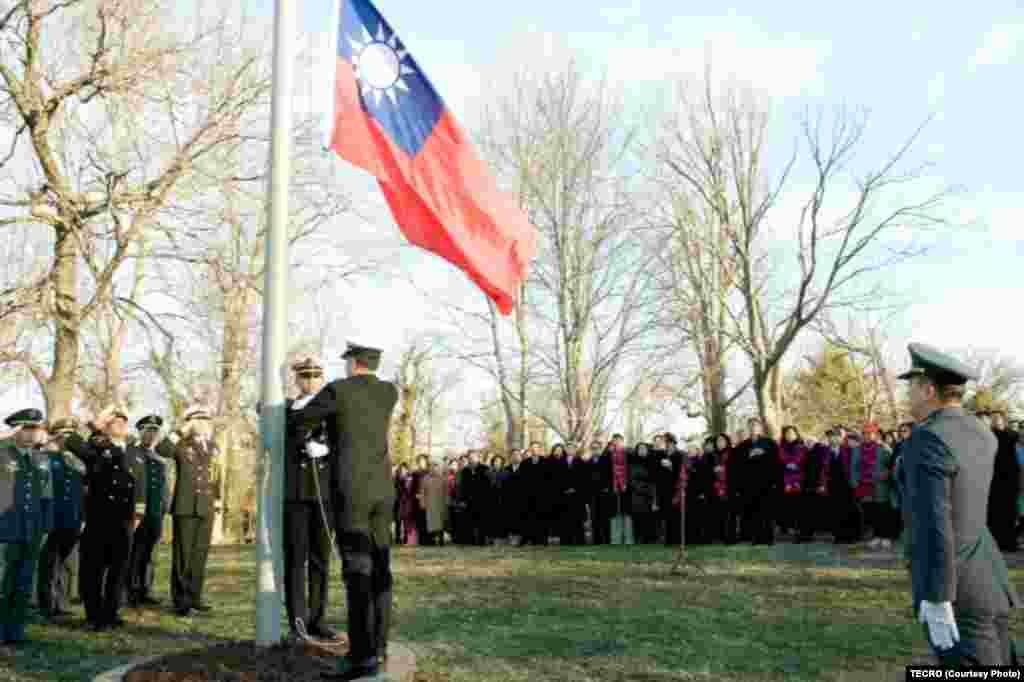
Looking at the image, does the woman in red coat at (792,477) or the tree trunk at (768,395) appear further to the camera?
the tree trunk at (768,395)

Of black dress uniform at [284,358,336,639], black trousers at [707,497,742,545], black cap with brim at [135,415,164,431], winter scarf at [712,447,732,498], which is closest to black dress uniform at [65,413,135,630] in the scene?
black cap with brim at [135,415,164,431]

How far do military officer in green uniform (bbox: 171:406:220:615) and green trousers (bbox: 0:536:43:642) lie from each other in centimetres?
169

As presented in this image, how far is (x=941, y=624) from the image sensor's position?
15.5 feet

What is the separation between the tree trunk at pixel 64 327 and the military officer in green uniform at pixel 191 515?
21.4ft

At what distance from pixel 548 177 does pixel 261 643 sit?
3085 centimetres

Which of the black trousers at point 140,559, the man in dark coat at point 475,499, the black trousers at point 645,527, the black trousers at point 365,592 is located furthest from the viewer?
the man in dark coat at point 475,499

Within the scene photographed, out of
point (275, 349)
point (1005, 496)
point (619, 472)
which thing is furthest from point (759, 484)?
point (275, 349)

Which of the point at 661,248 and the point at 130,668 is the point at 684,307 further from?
the point at 130,668

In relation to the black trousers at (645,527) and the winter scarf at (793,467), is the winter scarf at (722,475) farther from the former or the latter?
the black trousers at (645,527)

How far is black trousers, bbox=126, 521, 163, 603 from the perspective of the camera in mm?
11312

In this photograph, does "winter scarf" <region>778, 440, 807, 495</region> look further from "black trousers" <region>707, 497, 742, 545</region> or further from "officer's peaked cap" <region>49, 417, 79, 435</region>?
"officer's peaked cap" <region>49, 417, 79, 435</region>

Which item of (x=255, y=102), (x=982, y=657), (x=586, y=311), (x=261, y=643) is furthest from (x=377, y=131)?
(x=586, y=311)

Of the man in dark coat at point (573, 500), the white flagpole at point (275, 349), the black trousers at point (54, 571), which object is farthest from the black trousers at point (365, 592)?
the man in dark coat at point (573, 500)

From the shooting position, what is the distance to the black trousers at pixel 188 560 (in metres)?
10.7
